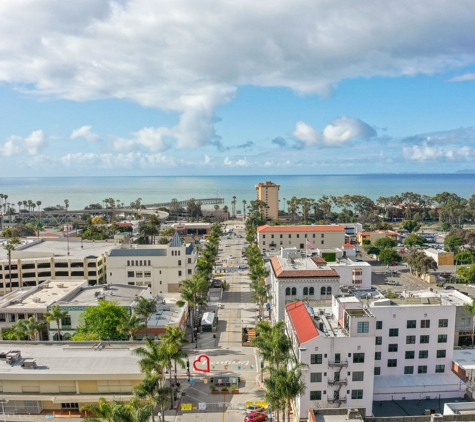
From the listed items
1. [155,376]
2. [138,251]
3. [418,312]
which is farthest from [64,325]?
[418,312]

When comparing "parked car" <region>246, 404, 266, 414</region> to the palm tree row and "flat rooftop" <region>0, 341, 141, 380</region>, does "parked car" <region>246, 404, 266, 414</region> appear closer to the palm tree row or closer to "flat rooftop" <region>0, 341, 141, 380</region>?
the palm tree row

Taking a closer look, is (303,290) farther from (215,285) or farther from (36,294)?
(36,294)

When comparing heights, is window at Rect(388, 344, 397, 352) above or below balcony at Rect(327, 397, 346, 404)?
above

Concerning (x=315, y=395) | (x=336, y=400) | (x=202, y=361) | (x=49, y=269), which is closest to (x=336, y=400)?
(x=336, y=400)

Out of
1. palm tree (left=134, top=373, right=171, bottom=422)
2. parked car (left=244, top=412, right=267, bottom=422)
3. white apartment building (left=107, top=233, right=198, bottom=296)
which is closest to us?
palm tree (left=134, top=373, right=171, bottom=422)

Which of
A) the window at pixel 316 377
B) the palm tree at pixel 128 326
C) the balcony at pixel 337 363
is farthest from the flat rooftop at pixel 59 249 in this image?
the balcony at pixel 337 363

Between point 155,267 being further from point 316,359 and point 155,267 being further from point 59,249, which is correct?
point 316,359

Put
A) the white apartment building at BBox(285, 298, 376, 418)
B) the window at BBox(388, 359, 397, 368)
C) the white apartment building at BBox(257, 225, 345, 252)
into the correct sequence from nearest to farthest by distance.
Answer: the white apartment building at BBox(285, 298, 376, 418) < the window at BBox(388, 359, 397, 368) < the white apartment building at BBox(257, 225, 345, 252)

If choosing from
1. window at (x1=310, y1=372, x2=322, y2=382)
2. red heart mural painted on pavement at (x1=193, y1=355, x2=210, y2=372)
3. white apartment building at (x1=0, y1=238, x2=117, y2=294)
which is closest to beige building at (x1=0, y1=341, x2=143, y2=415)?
red heart mural painted on pavement at (x1=193, y1=355, x2=210, y2=372)
